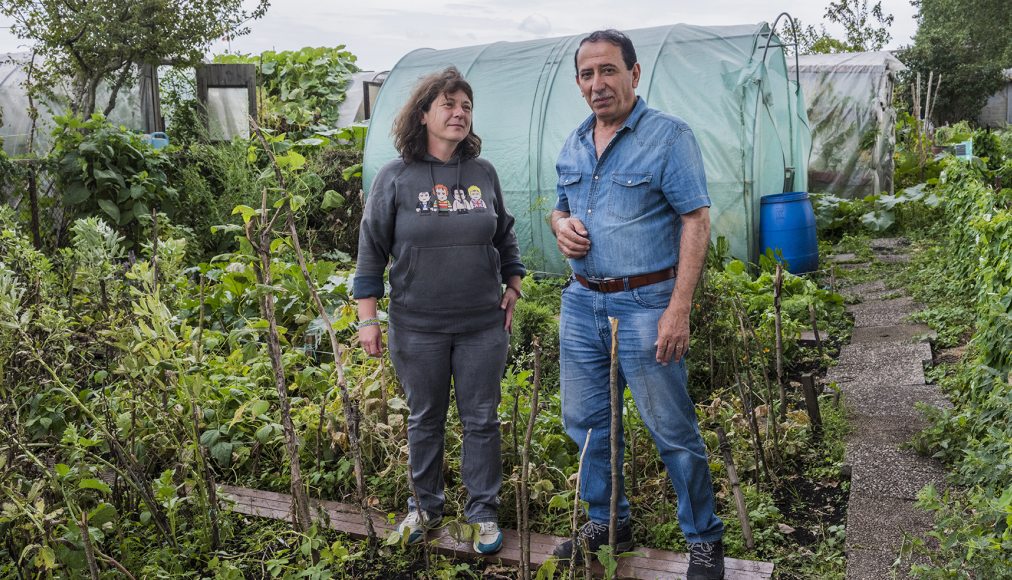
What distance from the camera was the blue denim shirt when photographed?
280cm

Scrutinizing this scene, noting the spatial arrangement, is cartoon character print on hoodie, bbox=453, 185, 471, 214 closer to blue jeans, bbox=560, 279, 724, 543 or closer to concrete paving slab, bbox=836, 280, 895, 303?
blue jeans, bbox=560, 279, 724, 543

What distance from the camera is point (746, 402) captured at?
3705mm

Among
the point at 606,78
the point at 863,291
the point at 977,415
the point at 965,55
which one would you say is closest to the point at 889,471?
the point at 977,415

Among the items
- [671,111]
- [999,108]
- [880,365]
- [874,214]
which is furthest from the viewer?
[999,108]

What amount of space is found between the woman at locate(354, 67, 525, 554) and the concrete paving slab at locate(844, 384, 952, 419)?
2152mm

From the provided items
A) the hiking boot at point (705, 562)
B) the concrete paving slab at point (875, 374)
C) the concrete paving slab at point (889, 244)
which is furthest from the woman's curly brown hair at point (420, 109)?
the concrete paving slab at point (889, 244)

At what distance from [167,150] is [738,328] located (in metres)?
6.86

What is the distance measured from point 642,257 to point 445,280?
2.51ft

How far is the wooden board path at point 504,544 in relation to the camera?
3.04 meters

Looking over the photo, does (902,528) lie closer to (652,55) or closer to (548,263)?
(548,263)

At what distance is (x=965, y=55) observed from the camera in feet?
94.2

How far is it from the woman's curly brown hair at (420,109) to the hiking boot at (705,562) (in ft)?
5.60

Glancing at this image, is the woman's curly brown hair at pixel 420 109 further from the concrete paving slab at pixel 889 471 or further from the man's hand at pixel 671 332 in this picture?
the concrete paving slab at pixel 889 471

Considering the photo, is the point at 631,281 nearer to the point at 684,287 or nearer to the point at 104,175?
the point at 684,287
